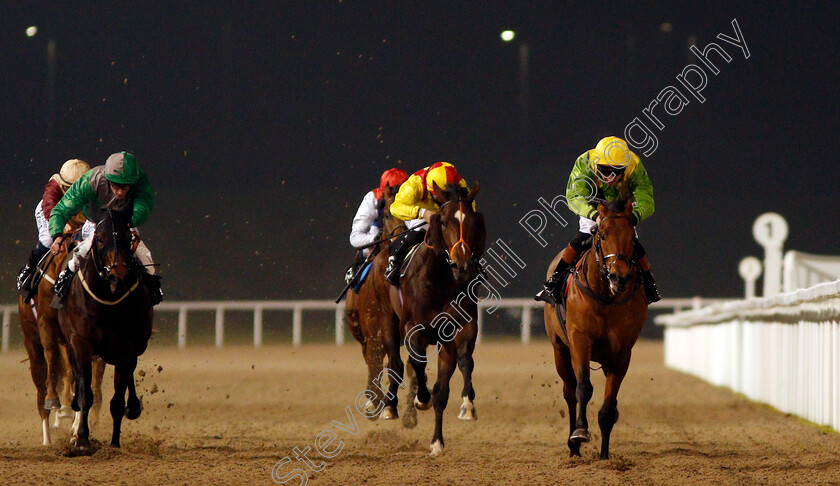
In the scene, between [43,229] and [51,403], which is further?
[43,229]

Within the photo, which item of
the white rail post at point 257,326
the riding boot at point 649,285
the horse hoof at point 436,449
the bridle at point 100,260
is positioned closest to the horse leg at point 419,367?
the horse hoof at point 436,449

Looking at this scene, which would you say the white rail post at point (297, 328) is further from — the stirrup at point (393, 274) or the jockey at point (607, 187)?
the jockey at point (607, 187)

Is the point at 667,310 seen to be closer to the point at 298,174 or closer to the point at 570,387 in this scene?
the point at 298,174

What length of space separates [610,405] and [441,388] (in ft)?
4.42

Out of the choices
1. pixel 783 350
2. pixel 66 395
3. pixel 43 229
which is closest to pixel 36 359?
pixel 66 395

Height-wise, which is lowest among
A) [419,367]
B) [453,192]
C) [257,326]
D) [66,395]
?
[257,326]

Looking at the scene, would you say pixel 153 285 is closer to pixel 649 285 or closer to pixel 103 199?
pixel 103 199

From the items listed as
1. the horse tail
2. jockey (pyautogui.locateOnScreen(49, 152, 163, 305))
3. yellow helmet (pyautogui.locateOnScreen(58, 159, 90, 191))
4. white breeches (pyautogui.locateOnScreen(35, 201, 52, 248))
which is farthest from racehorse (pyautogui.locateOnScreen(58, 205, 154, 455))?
the horse tail

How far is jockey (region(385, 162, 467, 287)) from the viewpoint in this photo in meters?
8.62

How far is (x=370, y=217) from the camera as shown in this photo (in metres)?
10.2

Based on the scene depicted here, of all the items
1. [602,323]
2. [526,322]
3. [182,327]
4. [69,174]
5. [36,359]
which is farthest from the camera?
[526,322]

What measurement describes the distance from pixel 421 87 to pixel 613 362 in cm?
2561

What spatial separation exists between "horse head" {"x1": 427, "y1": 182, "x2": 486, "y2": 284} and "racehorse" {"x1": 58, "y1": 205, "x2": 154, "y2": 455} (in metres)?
2.09

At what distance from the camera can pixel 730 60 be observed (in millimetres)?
33156
